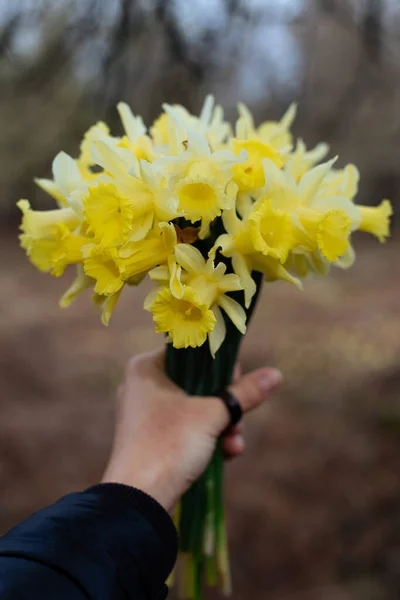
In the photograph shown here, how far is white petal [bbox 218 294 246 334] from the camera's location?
29.8 inches

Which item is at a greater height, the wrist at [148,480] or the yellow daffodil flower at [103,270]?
the yellow daffodil flower at [103,270]

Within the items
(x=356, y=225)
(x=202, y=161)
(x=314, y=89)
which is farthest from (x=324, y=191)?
(x=314, y=89)

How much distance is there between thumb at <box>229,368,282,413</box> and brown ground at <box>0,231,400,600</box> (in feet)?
4.03

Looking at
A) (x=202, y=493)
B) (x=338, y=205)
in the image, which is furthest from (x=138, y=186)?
(x=202, y=493)

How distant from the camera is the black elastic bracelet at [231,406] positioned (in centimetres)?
95

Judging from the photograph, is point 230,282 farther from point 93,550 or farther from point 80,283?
point 93,550

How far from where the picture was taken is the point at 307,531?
6.94ft

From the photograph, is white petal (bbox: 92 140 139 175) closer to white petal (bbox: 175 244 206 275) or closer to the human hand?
white petal (bbox: 175 244 206 275)

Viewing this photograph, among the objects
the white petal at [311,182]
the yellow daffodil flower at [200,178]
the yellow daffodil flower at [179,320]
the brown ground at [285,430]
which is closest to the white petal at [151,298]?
the yellow daffodil flower at [179,320]

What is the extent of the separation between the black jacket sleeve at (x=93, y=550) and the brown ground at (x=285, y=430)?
1.44m

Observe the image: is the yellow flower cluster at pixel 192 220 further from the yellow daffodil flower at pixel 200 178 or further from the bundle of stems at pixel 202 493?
the bundle of stems at pixel 202 493

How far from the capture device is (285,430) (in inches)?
104

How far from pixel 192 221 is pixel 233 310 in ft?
0.46

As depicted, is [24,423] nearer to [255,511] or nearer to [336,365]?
[255,511]
